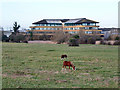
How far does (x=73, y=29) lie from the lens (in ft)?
421

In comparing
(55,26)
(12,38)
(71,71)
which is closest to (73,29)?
(55,26)

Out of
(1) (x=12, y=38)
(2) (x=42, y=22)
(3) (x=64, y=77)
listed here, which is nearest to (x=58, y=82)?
(3) (x=64, y=77)

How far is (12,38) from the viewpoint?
309 ft

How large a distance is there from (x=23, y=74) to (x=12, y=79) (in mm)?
1783

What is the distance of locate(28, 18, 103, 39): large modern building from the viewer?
395 feet

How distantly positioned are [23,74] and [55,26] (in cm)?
12096

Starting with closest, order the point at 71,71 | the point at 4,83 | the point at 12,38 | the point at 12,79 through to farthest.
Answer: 1. the point at 4,83
2. the point at 12,79
3. the point at 71,71
4. the point at 12,38

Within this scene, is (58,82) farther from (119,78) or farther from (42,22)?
(42,22)

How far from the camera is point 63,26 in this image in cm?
13725

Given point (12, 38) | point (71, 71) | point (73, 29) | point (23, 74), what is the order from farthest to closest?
point (73, 29) → point (12, 38) → point (71, 71) → point (23, 74)

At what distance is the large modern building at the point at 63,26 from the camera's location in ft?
395

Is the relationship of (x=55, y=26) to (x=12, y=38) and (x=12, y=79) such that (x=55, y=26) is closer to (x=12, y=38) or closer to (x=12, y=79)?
(x=12, y=38)

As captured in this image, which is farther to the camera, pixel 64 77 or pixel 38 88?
pixel 64 77

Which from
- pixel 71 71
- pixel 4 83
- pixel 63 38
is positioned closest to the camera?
pixel 4 83
